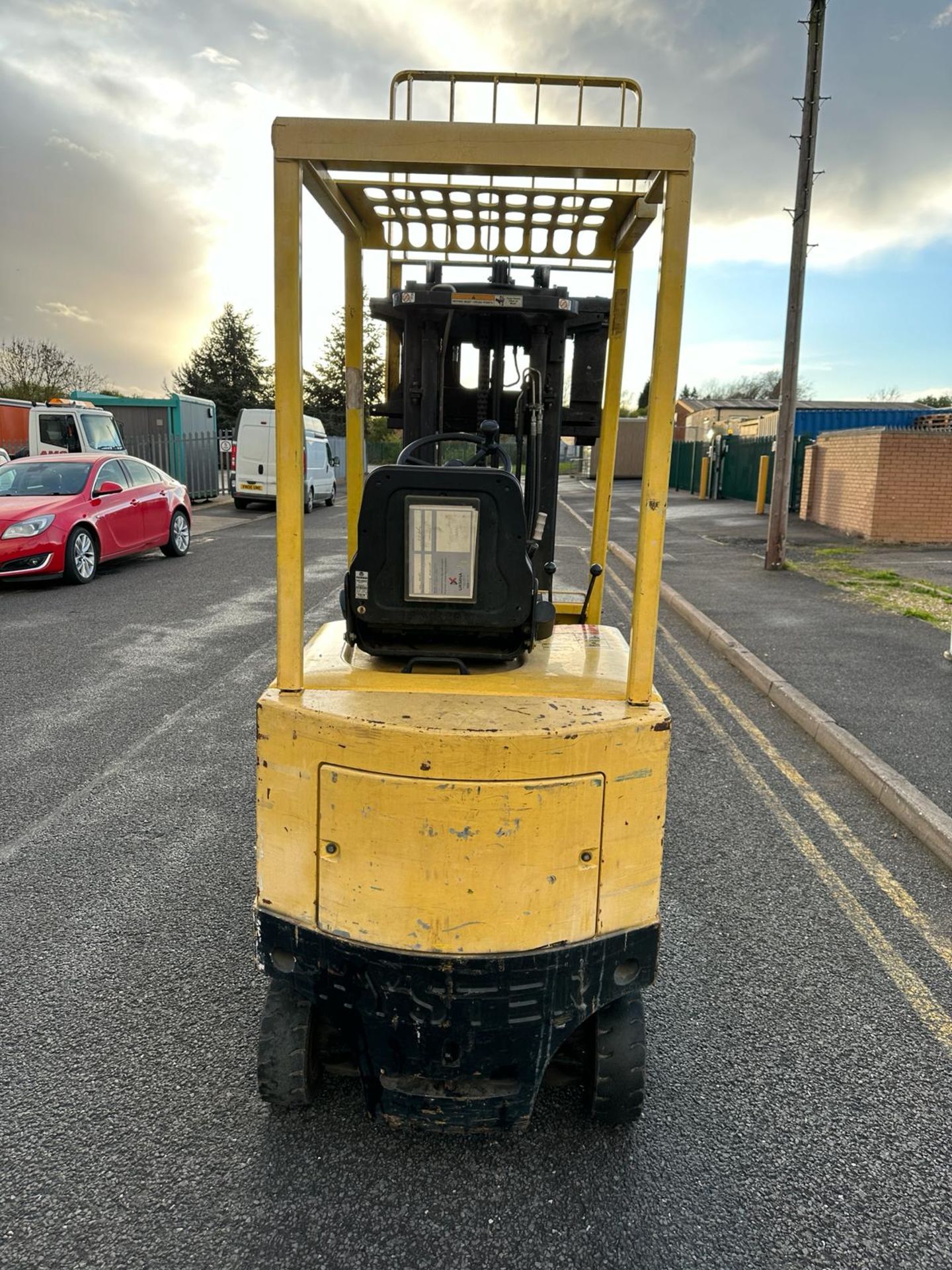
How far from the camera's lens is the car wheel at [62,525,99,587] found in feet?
38.1

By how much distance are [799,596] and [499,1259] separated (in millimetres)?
10462

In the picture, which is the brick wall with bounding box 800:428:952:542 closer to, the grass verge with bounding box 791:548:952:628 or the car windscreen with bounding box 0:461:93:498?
the grass verge with bounding box 791:548:952:628

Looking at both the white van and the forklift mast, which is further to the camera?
the white van

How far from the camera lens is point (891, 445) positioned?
648 inches

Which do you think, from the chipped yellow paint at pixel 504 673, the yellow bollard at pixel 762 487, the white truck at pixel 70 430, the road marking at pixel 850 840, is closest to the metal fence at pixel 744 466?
the yellow bollard at pixel 762 487

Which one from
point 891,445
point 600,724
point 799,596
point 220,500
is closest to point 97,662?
point 600,724

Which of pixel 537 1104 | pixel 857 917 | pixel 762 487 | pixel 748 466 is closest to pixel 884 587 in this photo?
pixel 857 917

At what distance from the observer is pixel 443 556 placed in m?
2.52

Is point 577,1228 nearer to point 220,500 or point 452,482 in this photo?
point 452,482

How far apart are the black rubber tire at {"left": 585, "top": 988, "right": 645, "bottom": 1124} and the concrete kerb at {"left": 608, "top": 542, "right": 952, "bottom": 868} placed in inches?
103

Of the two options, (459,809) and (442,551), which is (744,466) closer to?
(442,551)

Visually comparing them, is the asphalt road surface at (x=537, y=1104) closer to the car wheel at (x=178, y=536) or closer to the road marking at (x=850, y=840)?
the road marking at (x=850, y=840)

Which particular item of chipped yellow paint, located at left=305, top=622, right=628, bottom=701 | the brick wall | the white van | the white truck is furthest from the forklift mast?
the white van

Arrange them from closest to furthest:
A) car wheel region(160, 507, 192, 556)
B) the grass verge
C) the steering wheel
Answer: the steering wheel, the grass verge, car wheel region(160, 507, 192, 556)
